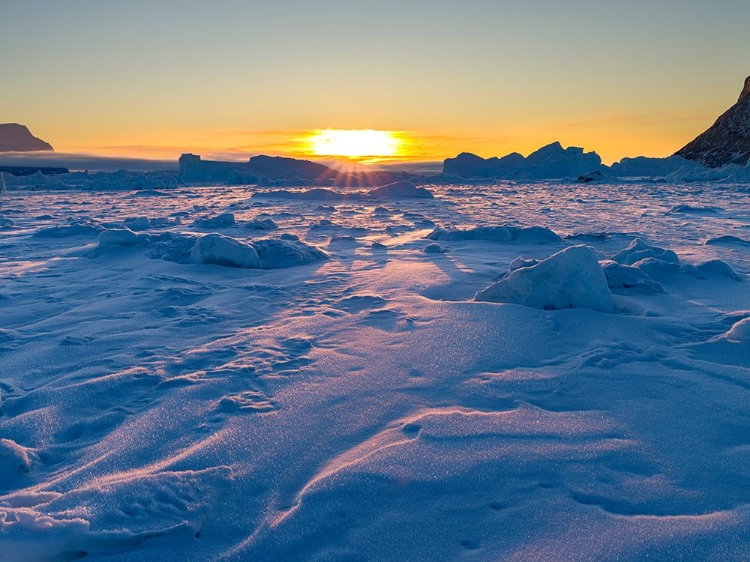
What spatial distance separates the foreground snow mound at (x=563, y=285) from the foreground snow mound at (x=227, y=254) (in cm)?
280

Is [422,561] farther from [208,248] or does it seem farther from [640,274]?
[208,248]

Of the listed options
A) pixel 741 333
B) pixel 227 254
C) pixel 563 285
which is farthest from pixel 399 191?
pixel 741 333

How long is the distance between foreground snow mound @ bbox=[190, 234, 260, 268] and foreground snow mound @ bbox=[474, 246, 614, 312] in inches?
110

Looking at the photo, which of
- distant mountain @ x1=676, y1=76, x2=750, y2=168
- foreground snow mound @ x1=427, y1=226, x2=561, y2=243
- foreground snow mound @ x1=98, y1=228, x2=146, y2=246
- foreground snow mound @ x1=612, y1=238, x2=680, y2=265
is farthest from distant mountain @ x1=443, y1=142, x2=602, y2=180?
foreground snow mound @ x1=98, y1=228, x2=146, y2=246

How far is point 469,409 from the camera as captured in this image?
2121 mm

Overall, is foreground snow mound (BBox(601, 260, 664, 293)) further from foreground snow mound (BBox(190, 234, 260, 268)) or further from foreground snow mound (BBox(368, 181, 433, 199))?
foreground snow mound (BBox(368, 181, 433, 199))

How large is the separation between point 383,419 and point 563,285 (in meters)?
1.90

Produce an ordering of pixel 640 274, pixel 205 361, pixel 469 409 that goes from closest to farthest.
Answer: pixel 469 409, pixel 205 361, pixel 640 274

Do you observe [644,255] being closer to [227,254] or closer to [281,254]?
[281,254]

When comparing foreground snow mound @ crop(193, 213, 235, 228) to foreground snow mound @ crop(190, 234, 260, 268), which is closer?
foreground snow mound @ crop(190, 234, 260, 268)

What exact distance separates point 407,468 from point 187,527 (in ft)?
2.20

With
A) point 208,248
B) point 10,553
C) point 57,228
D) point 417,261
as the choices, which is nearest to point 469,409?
point 10,553

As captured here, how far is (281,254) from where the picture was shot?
564cm

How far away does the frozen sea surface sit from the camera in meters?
1.41
